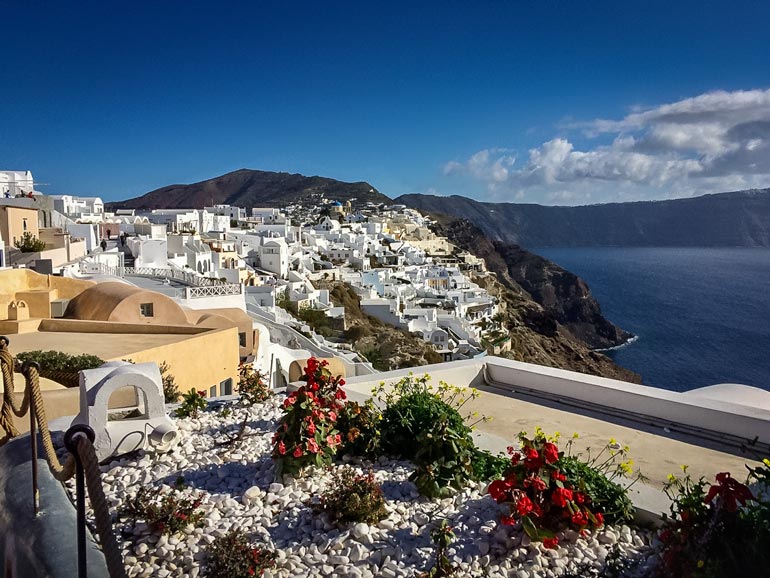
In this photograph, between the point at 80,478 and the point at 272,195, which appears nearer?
the point at 80,478

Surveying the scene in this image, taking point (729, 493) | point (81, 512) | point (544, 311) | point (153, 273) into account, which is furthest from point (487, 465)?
point (544, 311)

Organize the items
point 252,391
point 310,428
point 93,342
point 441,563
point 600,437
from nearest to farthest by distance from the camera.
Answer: point 441,563 < point 310,428 < point 600,437 < point 252,391 < point 93,342

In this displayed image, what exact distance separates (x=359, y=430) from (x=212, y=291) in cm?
1561

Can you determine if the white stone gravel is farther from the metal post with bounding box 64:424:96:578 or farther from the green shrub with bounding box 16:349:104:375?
the green shrub with bounding box 16:349:104:375

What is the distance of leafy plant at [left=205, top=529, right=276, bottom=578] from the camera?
3145 mm

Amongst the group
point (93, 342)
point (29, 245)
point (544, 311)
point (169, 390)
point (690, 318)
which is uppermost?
point (29, 245)

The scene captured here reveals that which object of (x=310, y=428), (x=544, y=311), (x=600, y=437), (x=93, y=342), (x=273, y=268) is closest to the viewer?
(x=310, y=428)

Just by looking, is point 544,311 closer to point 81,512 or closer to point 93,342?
point 93,342

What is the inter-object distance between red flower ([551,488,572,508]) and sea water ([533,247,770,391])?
163 ft

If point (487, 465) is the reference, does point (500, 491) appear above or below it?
above

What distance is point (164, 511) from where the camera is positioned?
12.0 ft

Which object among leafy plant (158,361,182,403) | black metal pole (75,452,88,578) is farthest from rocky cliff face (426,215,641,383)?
black metal pole (75,452,88,578)

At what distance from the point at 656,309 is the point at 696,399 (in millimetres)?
92499

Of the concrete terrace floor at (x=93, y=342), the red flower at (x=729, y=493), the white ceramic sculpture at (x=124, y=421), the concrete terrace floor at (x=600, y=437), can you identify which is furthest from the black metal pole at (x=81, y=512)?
the concrete terrace floor at (x=93, y=342)
